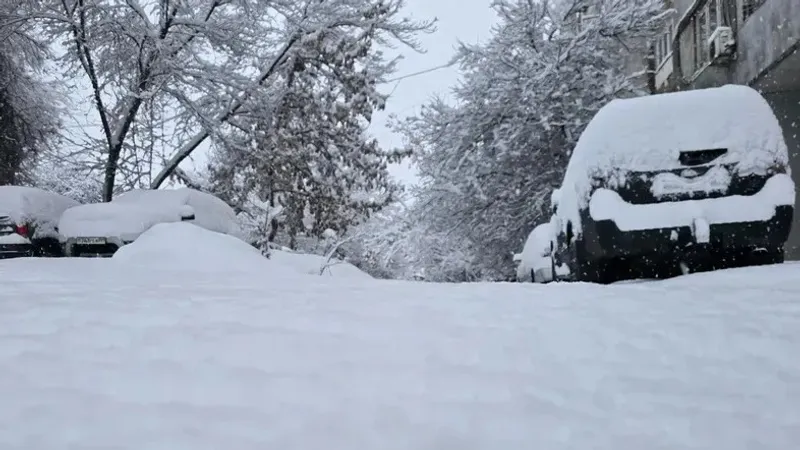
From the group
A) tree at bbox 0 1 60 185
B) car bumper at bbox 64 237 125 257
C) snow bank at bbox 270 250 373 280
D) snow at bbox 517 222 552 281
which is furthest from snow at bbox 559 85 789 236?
tree at bbox 0 1 60 185

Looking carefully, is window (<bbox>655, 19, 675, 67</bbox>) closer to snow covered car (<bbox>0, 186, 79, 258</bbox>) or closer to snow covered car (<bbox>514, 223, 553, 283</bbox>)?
snow covered car (<bbox>514, 223, 553, 283</bbox>)

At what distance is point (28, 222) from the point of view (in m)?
10.0

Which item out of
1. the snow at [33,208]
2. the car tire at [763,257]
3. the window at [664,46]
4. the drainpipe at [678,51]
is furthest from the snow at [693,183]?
the window at [664,46]

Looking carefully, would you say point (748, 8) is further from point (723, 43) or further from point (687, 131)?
point (687, 131)

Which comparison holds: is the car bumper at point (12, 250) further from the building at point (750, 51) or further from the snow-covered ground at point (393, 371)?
the building at point (750, 51)

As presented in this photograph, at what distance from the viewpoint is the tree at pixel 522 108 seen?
576 inches

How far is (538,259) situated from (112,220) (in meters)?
5.55

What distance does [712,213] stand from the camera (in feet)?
17.9

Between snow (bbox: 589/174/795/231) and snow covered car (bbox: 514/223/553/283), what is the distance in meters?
2.13

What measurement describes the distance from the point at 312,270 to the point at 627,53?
36.1 feet

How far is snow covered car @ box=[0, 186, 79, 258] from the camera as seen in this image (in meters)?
A: 9.80

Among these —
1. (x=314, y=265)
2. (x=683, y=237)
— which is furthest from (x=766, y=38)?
(x=314, y=265)

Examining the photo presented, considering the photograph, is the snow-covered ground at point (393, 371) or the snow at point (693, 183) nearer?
the snow-covered ground at point (393, 371)

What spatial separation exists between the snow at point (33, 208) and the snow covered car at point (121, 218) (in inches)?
30.2
